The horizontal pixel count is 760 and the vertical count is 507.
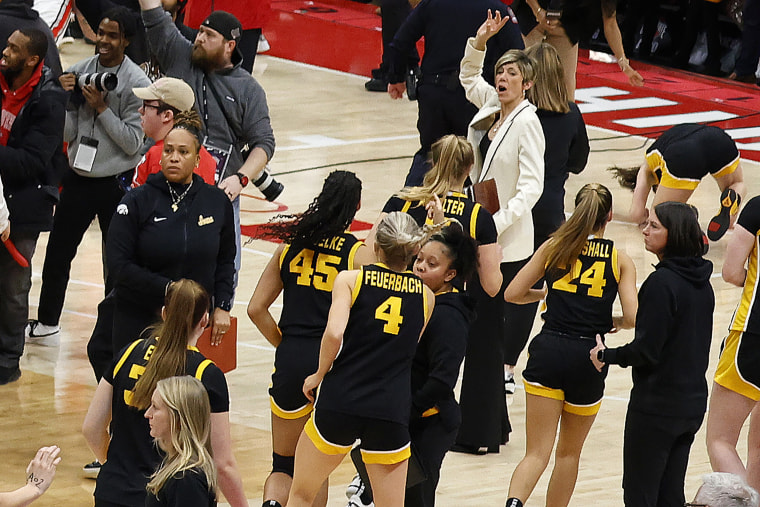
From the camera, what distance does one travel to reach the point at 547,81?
8.04 metres

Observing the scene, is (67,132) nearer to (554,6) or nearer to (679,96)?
(554,6)

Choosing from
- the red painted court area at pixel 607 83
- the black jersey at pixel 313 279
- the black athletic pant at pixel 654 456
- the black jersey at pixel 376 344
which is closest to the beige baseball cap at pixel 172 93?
the black jersey at pixel 313 279

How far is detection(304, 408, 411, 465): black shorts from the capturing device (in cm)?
568

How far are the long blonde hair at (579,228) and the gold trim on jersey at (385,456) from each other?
1.18 meters

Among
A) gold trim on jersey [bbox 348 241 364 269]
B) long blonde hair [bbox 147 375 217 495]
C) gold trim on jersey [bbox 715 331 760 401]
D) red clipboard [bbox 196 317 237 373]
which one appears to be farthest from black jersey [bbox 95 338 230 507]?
gold trim on jersey [bbox 715 331 760 401]

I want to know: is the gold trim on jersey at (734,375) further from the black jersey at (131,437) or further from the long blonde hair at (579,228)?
the black jersey at (131,437)

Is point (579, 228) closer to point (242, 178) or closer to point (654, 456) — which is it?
point (654, 456)

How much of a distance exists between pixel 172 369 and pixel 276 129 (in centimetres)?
990

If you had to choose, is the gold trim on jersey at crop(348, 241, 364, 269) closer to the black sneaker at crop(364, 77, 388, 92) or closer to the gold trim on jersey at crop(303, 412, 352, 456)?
the gold trim on jersey at crop(303, 412, 352, 456)

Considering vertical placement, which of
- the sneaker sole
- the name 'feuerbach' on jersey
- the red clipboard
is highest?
the name 'feuerbach' on jersey

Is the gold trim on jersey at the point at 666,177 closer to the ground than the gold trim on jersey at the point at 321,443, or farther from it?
closer to the ground

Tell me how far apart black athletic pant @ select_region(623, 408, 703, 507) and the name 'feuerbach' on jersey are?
1190 mm

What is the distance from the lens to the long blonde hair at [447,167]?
22.8 feet

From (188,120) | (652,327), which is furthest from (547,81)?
(652,327)
